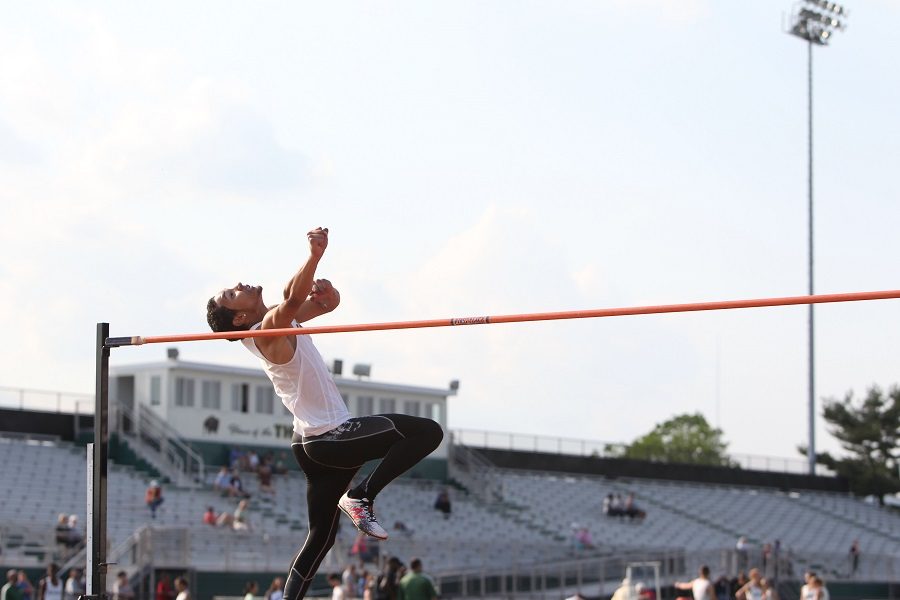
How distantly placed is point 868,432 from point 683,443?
26701 millimetres

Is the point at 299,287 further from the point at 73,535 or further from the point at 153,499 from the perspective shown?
the point at 153,499

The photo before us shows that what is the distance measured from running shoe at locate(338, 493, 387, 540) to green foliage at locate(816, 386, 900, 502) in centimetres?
4598

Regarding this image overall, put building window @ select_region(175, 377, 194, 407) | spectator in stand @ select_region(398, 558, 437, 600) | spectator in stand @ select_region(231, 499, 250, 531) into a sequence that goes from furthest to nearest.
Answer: building window @ select_region(175, 377, 194, 407)
spectator in stand @ select_region(231, 499, 250, 531)
spectator in stand @ select_region(398, 558, 437, 600)

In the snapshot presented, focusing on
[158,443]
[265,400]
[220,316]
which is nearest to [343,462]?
[220,316]

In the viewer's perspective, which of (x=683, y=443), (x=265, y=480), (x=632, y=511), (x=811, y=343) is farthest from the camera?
(x=683, y=443)

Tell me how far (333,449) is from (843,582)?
27.3 m

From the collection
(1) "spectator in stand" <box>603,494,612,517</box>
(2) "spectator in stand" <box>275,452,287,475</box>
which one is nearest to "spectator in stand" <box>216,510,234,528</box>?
(2) "spectator in stand" <box>275,452,287,475</box>

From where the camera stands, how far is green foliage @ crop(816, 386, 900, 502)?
2039 inches

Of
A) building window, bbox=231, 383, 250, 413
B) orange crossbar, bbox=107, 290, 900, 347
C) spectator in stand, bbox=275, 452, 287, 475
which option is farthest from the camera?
building window, bbox=231, 383, 250, 413

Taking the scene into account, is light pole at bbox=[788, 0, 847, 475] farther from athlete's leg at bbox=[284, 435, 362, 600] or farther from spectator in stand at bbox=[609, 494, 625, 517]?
athlete's leg at bbox=[284, 435, 362, 600]

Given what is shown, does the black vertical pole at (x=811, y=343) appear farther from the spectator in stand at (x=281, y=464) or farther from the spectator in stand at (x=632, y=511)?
the spectator in stand at (x=281, y=464)

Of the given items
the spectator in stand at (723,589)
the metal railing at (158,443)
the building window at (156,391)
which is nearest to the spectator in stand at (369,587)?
the spectator in stand at (723,589)

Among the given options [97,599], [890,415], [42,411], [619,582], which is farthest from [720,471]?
[97,599]

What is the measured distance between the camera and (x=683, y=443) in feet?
266
